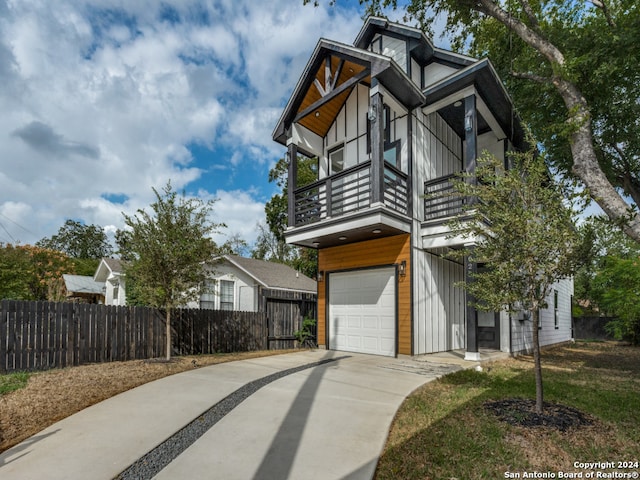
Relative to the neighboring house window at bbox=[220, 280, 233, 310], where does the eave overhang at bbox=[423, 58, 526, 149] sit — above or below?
above

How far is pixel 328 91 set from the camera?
919cm

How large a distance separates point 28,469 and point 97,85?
14.4 meters

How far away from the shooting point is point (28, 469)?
2.66 m

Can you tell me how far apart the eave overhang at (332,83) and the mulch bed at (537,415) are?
278 inches

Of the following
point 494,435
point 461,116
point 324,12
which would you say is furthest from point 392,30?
point 494,435

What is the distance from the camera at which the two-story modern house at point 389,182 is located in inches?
325

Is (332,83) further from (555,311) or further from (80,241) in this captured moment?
(80,241)

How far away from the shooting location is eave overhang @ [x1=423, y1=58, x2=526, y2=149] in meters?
8.27

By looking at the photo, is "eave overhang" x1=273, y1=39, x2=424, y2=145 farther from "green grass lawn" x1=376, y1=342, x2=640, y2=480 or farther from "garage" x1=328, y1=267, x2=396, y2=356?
"green grass lawn" x1=376, y1=342, x2=640, y2=480

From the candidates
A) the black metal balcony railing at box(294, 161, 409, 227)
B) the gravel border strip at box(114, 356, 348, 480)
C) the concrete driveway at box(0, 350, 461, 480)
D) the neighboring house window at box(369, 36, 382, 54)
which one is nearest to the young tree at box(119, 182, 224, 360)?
the concrete driveway at box(0, 350, 461, 480)

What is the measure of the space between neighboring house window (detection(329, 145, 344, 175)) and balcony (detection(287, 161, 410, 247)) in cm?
120

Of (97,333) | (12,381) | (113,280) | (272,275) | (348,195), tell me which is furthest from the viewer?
(113,280)

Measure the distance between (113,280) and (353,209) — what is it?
58.7ft

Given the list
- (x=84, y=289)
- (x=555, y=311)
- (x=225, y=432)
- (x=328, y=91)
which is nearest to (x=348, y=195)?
(x=328, y=91)
